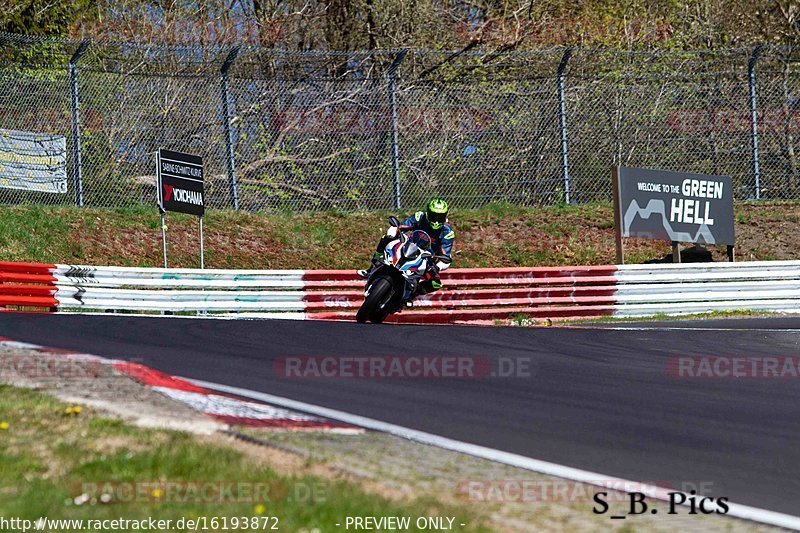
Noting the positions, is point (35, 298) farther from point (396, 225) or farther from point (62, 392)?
point (62, 392)

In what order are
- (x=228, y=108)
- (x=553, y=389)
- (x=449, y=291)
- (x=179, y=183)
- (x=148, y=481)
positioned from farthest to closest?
1. (x=228, y=108)
2. (x=449, y=291)
3. (x=179, y=183)
4. (x=553, y=389)
5. (x=148, y=481)

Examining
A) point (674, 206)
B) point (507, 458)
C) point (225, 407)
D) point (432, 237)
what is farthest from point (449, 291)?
point (507, 458)

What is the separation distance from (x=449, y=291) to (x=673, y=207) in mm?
5368

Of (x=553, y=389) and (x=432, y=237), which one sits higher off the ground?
(x=432, y=237)

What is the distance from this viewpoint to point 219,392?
7.08m

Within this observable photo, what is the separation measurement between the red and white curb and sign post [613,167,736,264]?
12113 mm

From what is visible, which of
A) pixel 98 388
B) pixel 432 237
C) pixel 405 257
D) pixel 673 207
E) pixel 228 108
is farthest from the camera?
pixel 228 108

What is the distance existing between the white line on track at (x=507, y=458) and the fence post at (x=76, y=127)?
12.1 m

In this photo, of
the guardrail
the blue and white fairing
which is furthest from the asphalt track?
the guardrail

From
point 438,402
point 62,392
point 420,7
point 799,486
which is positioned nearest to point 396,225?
point 438,402

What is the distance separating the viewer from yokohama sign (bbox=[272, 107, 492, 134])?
1994 centimetres

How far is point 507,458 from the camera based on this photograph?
5.62 metres

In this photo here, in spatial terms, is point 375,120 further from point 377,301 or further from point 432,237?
point 377,301

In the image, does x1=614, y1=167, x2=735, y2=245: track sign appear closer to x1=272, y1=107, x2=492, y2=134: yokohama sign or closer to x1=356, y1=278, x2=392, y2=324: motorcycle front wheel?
x1=272, y1=107, x2=492, y2=134: yokohama sign
